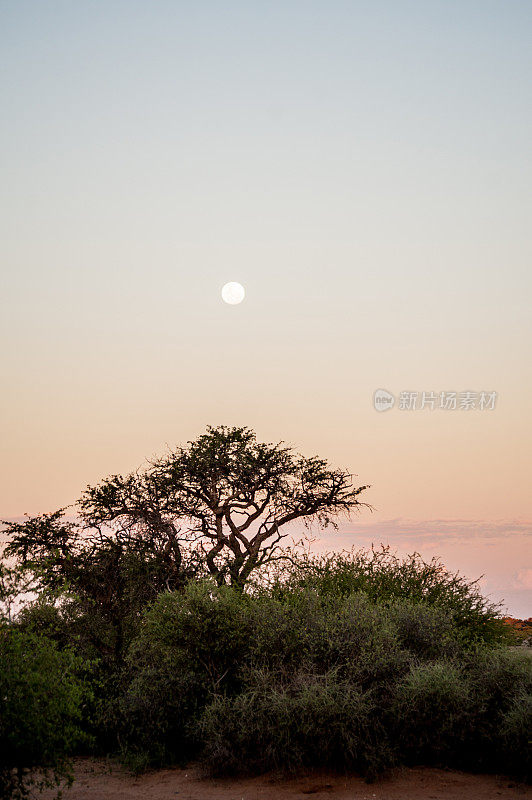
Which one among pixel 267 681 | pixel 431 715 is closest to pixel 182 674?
pixel 267 681

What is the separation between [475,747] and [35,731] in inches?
323

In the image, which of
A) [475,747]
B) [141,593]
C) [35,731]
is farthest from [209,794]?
[141,593]

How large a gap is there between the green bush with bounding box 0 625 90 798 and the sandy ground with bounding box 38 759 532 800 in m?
3.03

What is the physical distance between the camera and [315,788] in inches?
510

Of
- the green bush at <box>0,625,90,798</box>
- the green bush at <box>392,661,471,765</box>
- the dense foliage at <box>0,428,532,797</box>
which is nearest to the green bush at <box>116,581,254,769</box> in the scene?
the dense foliage at <box>0,428,532,797</box>

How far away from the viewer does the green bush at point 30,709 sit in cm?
1048

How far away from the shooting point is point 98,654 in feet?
66.0

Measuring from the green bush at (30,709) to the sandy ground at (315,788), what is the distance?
9.96 ft

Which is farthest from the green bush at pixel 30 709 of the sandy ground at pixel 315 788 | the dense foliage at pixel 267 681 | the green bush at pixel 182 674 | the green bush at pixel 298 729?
the green bush at pixel 182 674

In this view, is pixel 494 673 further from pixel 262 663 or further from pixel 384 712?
pixel 262 663

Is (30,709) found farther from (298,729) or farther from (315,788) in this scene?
(315,788)

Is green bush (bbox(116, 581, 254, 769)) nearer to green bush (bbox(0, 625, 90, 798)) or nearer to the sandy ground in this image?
the sandy ground

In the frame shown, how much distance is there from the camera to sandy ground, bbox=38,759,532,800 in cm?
1255

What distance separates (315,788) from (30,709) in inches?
212
